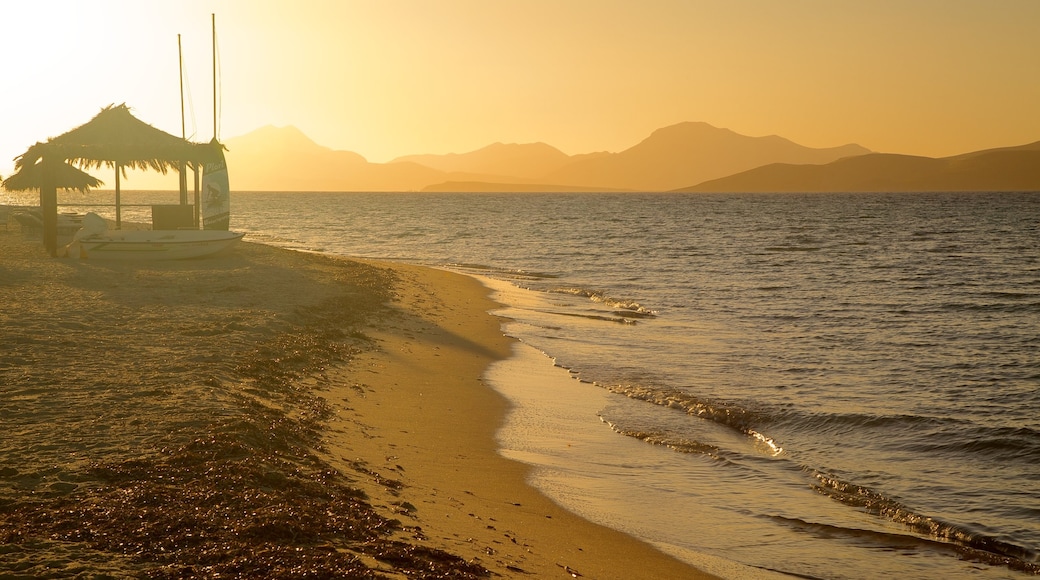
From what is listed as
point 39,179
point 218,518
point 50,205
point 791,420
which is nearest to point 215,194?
point 50,205

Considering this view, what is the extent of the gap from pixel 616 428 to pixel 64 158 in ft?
79.5

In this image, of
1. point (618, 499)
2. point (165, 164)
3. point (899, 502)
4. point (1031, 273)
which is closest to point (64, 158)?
point (165, 164)

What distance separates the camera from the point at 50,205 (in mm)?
24188

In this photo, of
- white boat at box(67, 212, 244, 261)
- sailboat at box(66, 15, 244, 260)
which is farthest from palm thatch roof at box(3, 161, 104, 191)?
white boat at box(67, 212, 244, 261)

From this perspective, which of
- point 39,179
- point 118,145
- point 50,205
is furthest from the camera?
point 39,179

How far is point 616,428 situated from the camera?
10.5 meters

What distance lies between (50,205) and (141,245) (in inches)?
162

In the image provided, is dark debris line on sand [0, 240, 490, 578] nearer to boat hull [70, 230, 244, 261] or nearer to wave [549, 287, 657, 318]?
wave [549, 287, 657, 318]

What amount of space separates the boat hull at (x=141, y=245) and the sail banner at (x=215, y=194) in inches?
201

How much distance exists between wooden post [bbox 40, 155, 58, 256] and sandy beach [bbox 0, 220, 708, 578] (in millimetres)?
9640

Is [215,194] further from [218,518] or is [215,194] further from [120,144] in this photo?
[218,518]

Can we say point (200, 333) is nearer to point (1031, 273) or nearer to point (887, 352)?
point (887, 352)

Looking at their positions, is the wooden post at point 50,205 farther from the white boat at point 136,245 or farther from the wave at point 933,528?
the wave at point 933,528

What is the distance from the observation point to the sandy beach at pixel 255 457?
16.6 ft
